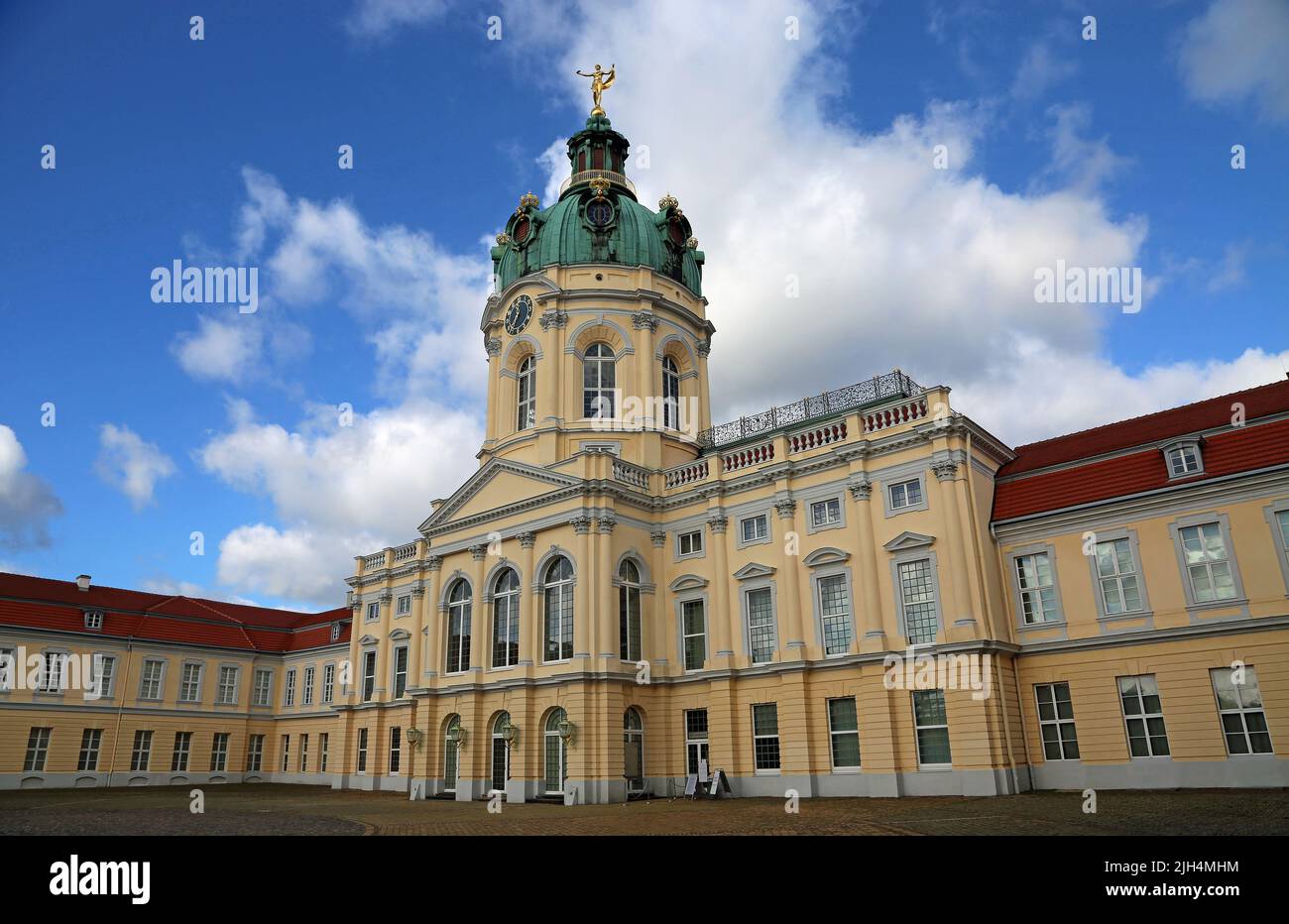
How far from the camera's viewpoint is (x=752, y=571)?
30.5m

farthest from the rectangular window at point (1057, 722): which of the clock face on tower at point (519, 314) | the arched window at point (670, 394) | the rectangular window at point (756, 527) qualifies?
the clock face on tower at point (519, 314)

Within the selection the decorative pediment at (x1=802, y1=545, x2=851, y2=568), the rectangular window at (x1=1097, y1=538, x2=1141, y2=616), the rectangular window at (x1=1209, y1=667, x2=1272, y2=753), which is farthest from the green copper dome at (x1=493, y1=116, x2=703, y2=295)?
the rectangular window at (x1=1209, y1=667, x2=1272, y2=753)

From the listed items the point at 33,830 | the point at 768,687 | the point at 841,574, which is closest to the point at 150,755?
the point at 33,830

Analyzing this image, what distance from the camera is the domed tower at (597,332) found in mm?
38125

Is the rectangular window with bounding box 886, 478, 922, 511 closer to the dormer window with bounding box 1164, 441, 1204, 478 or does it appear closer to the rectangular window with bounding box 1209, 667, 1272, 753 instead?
the dormer window with bounding box 1164, 441, 1204, 478

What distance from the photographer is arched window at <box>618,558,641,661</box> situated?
3148 centimetres

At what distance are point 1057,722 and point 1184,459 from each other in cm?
867

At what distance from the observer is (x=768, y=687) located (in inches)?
1148

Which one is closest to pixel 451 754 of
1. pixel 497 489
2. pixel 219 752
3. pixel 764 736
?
pixel 497 489

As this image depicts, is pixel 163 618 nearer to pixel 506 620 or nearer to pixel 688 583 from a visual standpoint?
pixel 506 620

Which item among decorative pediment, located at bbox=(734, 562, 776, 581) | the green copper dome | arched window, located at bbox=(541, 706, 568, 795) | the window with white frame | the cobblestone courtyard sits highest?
the green copper dome

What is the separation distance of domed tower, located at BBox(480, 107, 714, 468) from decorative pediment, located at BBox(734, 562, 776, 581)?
317 inches

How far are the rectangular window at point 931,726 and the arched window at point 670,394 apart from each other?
1792cm
